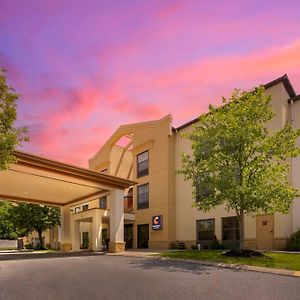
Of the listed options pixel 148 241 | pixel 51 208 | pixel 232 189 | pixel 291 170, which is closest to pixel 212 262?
pixel 232 189

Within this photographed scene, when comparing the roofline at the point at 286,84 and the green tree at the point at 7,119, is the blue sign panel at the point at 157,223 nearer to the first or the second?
the roofline at the point at 286,84

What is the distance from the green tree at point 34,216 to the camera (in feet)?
157

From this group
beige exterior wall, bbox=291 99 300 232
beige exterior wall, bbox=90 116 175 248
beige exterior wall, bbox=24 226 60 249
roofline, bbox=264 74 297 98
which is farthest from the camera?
beige exterior wall, bbox=24 226 60 249

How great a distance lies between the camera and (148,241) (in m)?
40.6

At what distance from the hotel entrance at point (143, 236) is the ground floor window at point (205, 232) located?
759 cm

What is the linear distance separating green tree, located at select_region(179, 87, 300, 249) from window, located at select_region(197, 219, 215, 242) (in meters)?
12.3

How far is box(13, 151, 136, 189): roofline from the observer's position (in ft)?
80.9

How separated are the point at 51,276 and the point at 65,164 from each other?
44.0ft

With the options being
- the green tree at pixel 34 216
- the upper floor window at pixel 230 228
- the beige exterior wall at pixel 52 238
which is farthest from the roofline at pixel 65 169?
the beige exterior wall at pixel 52 238

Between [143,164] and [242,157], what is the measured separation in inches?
866

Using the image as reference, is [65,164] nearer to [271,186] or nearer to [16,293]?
[271,186]

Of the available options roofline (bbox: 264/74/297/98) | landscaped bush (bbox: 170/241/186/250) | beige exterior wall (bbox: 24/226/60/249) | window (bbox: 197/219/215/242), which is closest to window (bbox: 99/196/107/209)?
beige exterior wall (bbox: 24/226/60/249)

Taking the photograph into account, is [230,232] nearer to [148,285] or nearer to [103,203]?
[103,203]

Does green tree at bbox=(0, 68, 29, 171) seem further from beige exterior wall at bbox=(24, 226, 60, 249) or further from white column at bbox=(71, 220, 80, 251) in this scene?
beige exterior wall at bbox=(24, 226, 60, 249)
